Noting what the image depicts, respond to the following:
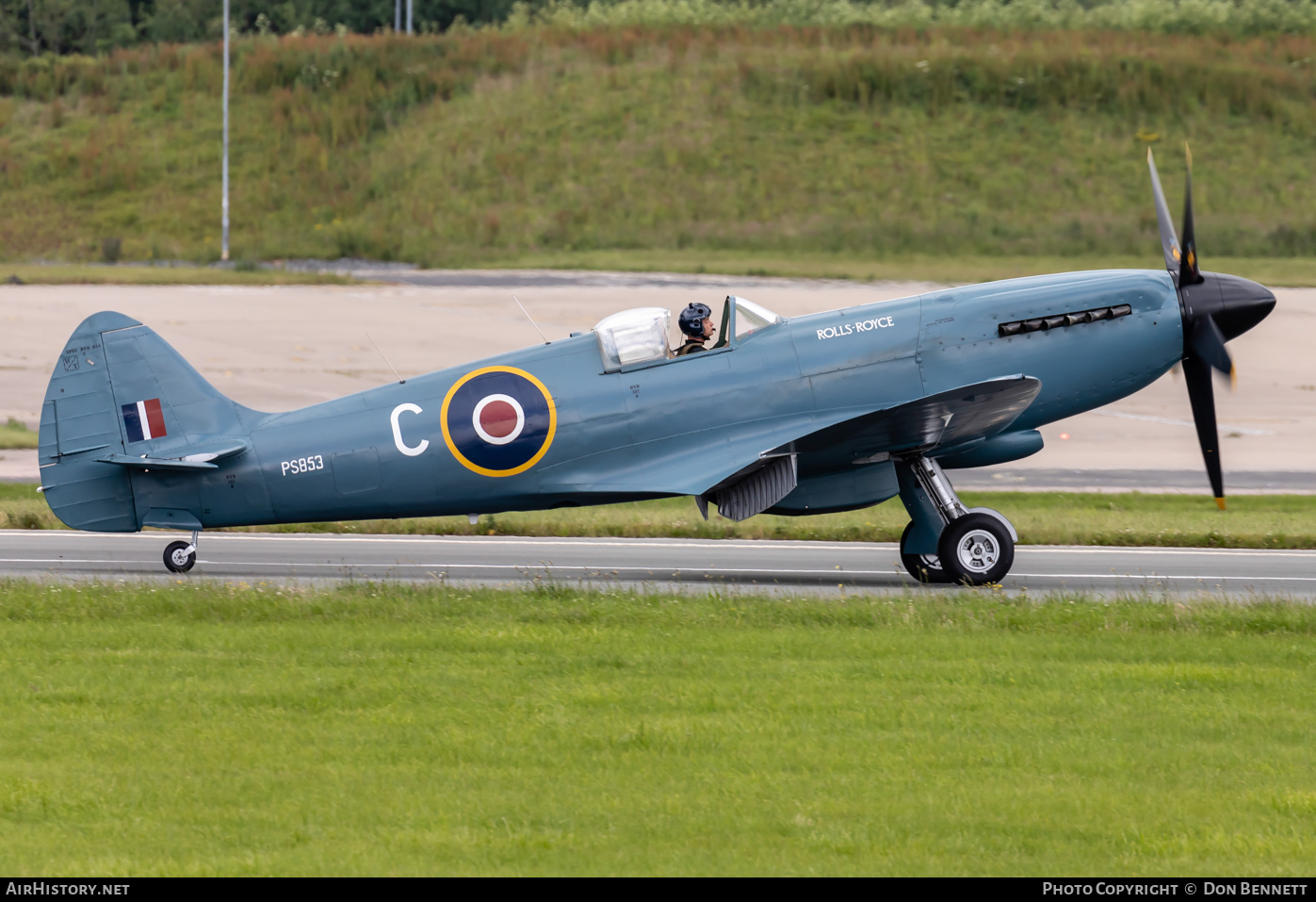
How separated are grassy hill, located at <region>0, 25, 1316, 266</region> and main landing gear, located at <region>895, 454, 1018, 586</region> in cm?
3102

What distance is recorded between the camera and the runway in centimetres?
1336

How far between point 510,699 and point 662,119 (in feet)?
144

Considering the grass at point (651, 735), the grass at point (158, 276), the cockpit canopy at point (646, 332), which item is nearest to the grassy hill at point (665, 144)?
the grass at point (158, 276)

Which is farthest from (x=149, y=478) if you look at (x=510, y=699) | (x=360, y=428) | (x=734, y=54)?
(x=734, y=54)

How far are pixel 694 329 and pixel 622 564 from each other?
9.49ft

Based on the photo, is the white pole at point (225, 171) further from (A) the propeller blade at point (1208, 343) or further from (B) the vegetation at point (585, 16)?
(A) the propeller blade at point (1208, 343)

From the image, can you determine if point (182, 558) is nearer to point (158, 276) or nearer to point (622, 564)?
point (622, 564)

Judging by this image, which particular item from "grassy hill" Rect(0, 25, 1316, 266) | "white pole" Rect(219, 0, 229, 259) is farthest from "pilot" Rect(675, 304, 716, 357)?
"white pole" Rect(219, 0, 229, 259)

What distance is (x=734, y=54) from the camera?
53.2m

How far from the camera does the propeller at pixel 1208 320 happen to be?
43.7ft

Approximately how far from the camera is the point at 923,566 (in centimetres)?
1355

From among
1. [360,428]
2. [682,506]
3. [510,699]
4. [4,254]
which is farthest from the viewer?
[4,254]

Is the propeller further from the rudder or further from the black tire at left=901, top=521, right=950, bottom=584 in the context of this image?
the rudder

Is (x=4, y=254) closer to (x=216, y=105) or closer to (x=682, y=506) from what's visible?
(x=216, y=105)
